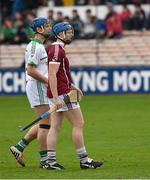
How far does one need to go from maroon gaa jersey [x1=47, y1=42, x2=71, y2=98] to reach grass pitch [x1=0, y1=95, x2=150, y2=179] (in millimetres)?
1140

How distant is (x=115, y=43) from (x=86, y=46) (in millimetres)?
1017

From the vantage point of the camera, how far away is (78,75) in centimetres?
2862

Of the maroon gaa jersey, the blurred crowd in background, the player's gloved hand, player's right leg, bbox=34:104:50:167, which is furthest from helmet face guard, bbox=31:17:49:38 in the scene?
the blurred crowd in background

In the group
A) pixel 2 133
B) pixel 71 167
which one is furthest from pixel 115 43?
pixel 71 167

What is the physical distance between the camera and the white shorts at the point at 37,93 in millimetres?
12875

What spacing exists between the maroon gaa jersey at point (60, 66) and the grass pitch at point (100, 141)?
3.74ft

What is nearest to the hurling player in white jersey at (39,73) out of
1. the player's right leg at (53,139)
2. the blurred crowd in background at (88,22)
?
the player's right leg at (53,139)

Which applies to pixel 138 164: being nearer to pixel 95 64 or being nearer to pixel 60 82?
pixel 60 82

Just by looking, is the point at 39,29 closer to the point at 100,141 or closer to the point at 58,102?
the point at 58,102

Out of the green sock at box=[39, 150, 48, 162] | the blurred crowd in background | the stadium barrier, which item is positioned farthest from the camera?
the blurred crowd in background

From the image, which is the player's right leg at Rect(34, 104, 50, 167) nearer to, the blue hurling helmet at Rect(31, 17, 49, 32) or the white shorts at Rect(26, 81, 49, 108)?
the white shorts at Rect(26, 81, 49, 108)

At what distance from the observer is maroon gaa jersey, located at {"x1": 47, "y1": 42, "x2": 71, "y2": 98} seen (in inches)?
486

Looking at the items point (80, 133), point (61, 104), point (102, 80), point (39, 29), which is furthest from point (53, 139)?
point (102, 80)

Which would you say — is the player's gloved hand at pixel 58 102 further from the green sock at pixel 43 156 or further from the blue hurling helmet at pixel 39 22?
the blue hurling helmet at pixel 39 22
